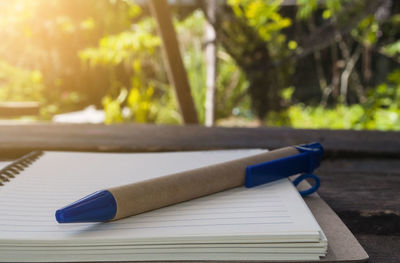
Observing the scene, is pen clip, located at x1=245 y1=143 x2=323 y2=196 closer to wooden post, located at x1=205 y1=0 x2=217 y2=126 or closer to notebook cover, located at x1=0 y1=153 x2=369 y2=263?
notebook cover, located at x1=0 y1=153 x2=369 y2=263

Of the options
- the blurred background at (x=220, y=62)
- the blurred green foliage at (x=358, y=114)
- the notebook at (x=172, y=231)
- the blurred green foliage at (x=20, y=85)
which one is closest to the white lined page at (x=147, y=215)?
the notebook at (x=172, y=231)

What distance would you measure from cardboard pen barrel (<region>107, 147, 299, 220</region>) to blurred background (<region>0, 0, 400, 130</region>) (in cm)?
188

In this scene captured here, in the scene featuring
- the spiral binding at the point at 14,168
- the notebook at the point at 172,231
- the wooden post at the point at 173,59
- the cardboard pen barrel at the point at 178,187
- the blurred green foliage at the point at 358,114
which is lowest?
the blurred green foliage at the point at 358,114

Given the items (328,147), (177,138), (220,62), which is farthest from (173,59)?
(220,62)

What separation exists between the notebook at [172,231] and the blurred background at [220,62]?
1.92 m

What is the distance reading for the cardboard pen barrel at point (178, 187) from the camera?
39 cm

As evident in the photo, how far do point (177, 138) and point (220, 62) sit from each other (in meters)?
3.86

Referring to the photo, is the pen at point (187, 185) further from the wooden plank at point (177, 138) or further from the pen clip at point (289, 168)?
the wooden plank at point (177, 138)

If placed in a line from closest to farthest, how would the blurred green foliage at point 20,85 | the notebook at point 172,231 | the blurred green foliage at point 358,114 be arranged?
the notebook at point 172,231 → the blurred green foliage at point 358,114 → the blurred green foliage at point 20,85

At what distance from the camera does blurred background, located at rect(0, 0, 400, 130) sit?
2771mm

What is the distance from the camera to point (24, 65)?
18.0 feet

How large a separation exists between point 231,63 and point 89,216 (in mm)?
4125

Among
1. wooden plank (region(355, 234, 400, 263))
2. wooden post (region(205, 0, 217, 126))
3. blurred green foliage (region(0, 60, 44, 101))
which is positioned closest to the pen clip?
wooden plank (region(355, 234, 400, 263))

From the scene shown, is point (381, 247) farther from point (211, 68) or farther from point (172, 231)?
point (211, 68)
